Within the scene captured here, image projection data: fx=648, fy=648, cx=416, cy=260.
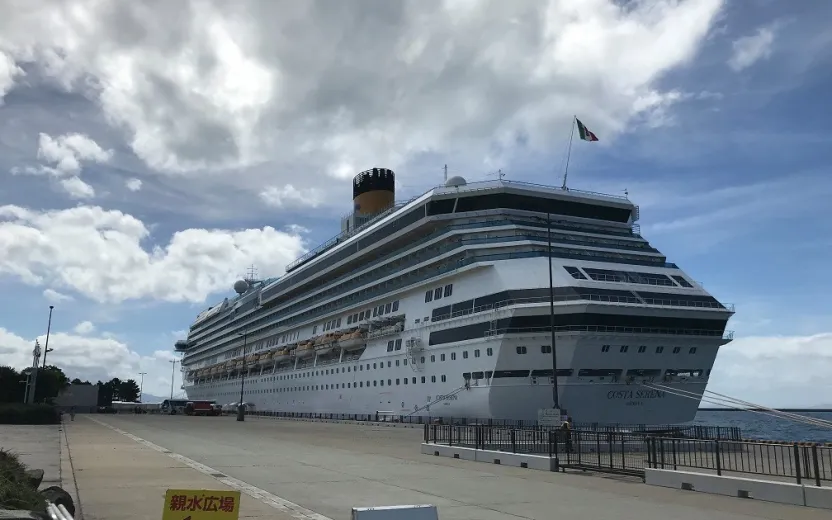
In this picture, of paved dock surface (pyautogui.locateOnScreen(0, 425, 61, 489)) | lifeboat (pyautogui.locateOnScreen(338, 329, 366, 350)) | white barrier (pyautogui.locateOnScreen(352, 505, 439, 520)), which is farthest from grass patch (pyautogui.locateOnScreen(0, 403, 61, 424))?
white barrier (pyautogui.locateOnScreen(352, 505, 439, 520))

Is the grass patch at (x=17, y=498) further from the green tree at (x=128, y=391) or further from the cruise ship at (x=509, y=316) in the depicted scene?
the green tree at (x=128, y=391)

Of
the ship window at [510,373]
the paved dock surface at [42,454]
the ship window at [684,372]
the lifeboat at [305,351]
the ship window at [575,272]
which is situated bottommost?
the paved dock surface at [42,454]

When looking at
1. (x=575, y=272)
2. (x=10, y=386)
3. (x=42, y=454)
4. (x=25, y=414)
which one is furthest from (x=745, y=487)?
(x=10, y=386)

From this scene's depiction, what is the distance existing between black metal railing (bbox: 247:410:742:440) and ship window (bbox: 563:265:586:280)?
759 centimetres

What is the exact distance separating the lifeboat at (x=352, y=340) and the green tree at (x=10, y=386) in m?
30.1

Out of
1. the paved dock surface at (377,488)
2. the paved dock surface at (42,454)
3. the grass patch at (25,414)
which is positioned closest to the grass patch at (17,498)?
the paved dock surface at (377,488)

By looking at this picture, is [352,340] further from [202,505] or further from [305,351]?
[202,505]

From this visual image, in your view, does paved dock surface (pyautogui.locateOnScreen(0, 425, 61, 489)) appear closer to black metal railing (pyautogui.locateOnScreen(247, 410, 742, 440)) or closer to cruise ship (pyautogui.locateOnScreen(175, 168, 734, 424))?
black metal railing (pyautogui.locateOnScreen(247, 410, 742, 440))

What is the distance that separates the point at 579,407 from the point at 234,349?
67.1 meters

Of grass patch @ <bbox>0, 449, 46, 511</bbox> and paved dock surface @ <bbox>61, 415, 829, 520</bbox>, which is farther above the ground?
grass patch @ <bbox>0, 449, 46, 511</bbox>

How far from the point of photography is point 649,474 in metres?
13.4

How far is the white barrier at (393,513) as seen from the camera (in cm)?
447

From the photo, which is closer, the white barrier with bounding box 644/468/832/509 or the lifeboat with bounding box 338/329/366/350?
the white barrier with bounding box 644/468/832/509

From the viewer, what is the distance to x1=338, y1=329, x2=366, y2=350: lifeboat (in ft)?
159
